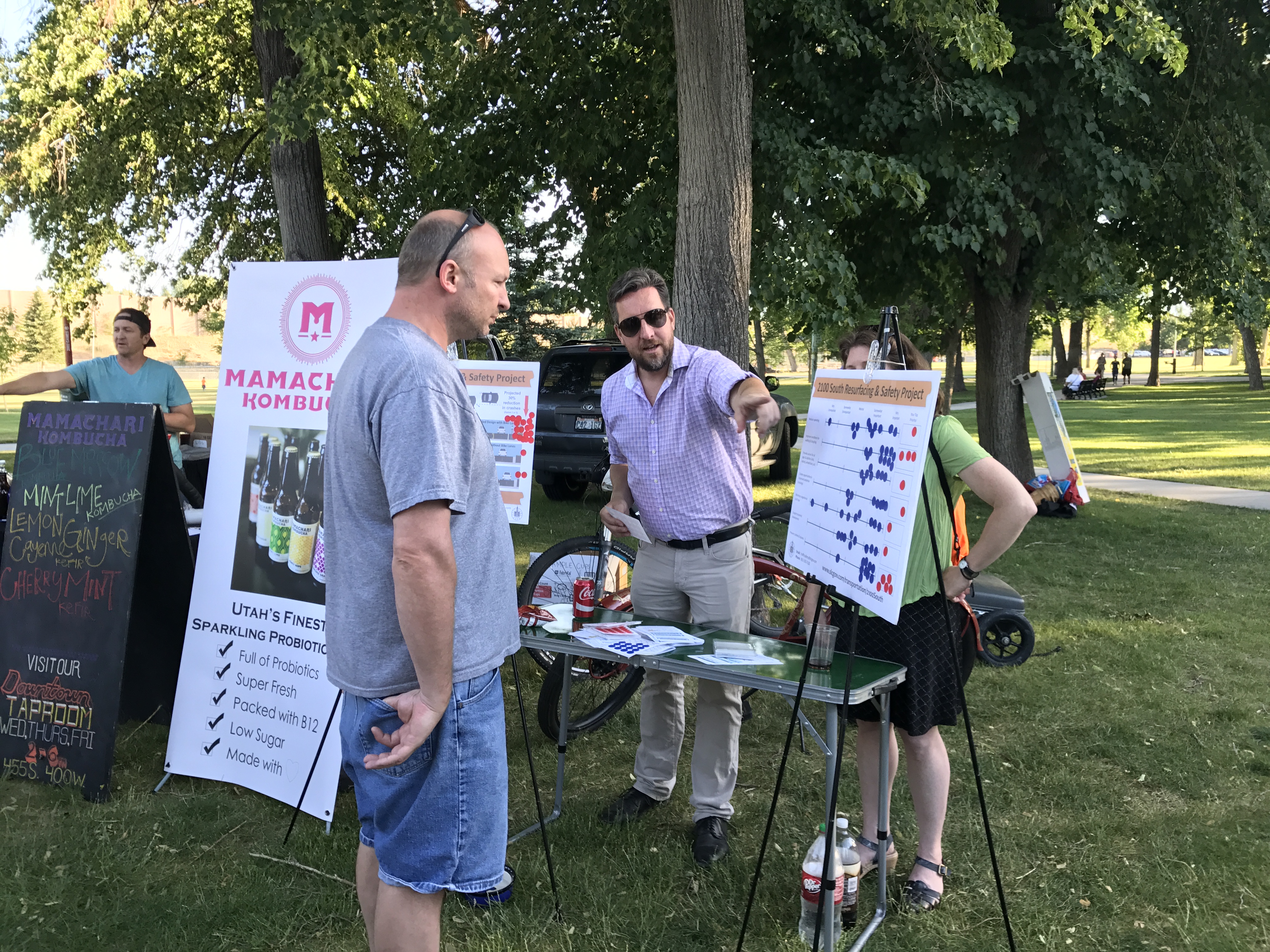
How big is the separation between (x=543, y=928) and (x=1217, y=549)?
801 cm

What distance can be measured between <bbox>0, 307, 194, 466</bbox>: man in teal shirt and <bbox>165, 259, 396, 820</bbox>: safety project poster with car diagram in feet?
4.70

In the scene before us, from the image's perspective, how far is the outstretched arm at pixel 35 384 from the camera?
470cm

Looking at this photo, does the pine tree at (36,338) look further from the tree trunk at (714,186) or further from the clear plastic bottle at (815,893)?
the clear plastic bottle at (815,893)

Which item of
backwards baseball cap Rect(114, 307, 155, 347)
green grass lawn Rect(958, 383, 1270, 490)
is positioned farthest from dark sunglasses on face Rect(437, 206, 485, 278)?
green grass lawn Rect(958, 383, 1270, 490)

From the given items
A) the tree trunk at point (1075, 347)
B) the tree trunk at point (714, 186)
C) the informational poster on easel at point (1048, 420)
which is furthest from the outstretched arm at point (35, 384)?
the tree trunk at point (1075, 347)

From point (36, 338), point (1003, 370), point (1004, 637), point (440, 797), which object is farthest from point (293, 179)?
point (36, 338)

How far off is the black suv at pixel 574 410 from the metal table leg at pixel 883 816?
25.0 ft

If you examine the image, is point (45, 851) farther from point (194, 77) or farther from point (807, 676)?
point (194, 77)

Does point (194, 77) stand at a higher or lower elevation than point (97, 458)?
higher

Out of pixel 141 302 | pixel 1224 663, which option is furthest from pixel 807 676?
pixel 141 302

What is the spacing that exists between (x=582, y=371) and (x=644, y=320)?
26.2 feet

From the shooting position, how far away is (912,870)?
3260 mm

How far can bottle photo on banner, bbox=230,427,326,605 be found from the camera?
12.6 ft

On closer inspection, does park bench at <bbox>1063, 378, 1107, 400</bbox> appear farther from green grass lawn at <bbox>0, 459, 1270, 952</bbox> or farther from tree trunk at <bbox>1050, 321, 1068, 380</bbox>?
green grass lawn at <bbox>0, 459, 1270, 952</bbox>
